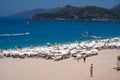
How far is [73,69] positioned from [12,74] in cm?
405

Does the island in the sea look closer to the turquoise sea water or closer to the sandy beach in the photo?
the turquoise sea water

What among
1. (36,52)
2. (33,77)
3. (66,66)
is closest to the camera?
(33,77)

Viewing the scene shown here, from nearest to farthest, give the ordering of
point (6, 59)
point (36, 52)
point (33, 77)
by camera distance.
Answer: point (33, 77), point (6, 59), point (36, 52)

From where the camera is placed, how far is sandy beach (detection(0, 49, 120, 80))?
1755 centimetres

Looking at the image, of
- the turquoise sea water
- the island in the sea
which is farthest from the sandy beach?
the island in the sea

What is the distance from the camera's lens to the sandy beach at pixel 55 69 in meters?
17.5

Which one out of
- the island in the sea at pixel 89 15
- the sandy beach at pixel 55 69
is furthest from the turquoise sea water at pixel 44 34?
the island in the sea at pixel 89 15

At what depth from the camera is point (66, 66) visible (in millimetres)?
20984

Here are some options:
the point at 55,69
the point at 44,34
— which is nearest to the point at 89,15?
the point at 44,34

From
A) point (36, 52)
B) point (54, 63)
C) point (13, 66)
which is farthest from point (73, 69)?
point (36, 52)

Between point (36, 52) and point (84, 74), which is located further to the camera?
point (36, 52)

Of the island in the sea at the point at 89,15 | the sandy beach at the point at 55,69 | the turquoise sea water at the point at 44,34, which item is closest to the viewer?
the sandy beach at the point at 55,69

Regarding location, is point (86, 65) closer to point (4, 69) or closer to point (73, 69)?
point (73, 69)

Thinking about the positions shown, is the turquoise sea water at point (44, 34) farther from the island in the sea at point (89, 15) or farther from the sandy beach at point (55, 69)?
the island in the sea at point (89, 15)
